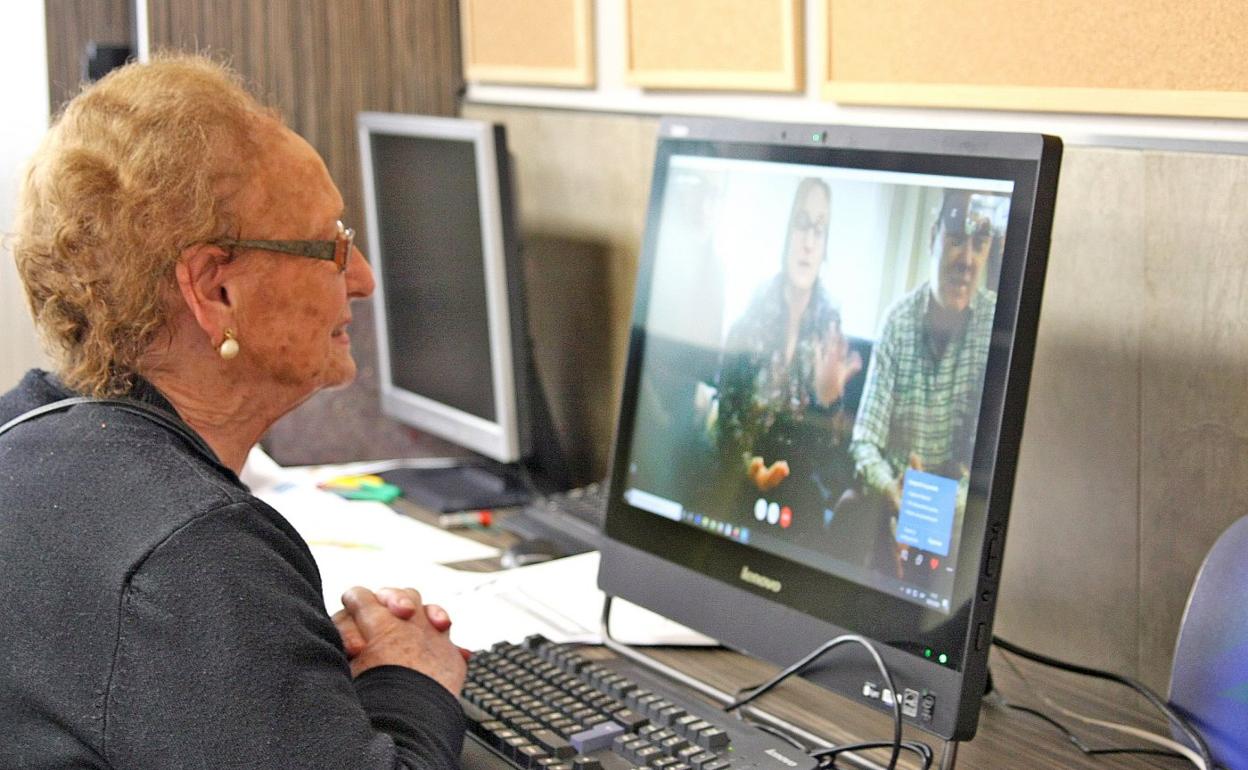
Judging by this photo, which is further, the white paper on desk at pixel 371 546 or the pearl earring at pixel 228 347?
the white paper on desk at pixel 371 546

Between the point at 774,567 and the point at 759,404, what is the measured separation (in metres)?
0.15

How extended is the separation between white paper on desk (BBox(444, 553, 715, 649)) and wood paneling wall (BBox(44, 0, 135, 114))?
1.16 m

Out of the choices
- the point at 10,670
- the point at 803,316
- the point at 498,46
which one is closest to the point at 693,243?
the point at 803,316

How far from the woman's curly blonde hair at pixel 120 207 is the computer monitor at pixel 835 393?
0.47m

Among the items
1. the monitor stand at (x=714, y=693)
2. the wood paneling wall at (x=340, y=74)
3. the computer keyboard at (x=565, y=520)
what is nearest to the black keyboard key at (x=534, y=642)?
the monitor stand at (x=714, y=693)

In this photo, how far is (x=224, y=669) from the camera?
1.01m

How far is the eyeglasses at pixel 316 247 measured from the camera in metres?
1.20

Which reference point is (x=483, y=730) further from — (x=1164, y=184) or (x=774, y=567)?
(x=1164, y=184)

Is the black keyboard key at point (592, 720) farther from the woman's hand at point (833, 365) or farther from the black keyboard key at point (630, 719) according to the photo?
the woman's hand at point (833, 365)

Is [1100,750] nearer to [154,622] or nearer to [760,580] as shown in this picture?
[760,580]

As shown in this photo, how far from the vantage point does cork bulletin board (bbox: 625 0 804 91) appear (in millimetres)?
1788

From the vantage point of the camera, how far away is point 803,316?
1351mm

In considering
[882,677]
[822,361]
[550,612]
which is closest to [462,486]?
[550,612]

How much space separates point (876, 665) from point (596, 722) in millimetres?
236
